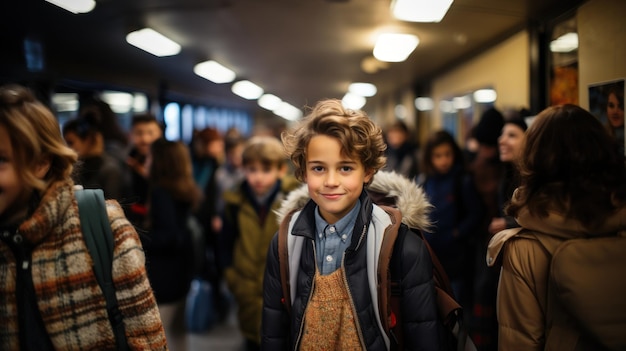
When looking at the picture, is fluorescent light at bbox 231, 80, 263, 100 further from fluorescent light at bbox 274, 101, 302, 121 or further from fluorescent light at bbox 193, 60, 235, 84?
fluorescent light at bbox 274, 101, 302, 121

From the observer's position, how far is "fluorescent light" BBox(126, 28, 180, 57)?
3.57 m

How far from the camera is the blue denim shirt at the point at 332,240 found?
1.73 metres

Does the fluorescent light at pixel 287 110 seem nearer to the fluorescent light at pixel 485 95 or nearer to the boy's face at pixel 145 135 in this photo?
the fluorescent light at pixel 485 95

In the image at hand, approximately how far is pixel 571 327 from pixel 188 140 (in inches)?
291

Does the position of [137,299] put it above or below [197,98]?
below

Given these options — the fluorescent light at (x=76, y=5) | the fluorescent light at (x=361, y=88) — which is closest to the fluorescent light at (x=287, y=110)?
the fluorescent light at (x=361, y=88)

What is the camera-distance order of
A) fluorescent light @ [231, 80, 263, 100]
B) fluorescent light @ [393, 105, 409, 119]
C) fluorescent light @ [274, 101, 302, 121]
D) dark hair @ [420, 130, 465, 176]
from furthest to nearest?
fluorescent light @ [393, 105, 409, 119]
fluorescent light @ [274, 101, 302, 121]
fluorescent light @ [231, 80, 263, 100]
dark hair @ [420, 130, 465, 176]

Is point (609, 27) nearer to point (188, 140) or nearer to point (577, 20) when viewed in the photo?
point (577, 20)

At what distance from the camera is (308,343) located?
1.69 meters

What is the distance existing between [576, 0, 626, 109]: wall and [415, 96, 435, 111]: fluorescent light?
16.9 ft

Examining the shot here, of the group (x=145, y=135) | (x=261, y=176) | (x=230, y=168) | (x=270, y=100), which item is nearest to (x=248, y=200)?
(x=261, y=176)

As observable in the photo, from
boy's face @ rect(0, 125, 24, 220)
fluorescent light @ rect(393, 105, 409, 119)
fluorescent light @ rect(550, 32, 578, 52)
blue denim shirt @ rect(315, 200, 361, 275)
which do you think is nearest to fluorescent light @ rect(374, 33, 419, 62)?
fluorescent light @ rect(550, 32, 578, 52)

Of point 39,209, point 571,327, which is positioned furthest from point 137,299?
point 571,327

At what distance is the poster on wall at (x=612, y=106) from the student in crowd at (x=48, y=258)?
1.93 m
